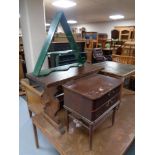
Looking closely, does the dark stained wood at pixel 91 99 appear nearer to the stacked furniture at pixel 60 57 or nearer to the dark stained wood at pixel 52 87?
the dark stained wood at pixel 52 87

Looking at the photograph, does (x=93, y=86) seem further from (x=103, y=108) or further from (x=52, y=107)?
(x=52, y=107)

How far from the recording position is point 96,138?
1.51 metres

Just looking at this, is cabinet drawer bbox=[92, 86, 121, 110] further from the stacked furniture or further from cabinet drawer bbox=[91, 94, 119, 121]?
the stacked furniture

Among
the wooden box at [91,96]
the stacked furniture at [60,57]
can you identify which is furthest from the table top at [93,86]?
the stacked furniture at [60,57]

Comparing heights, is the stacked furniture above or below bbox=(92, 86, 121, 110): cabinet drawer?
above

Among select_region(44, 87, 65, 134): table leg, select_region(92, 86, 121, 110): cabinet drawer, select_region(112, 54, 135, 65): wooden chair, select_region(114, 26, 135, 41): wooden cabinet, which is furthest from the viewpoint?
select_region(114, 26, 135, 41): wooden cabinet

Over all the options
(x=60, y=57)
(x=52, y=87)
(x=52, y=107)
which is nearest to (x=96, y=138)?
(x=52, y=107)

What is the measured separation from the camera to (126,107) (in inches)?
85.0

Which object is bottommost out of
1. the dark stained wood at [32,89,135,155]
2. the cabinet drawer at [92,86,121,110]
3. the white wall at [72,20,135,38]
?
the dark stained wood at [32,89,135,155]

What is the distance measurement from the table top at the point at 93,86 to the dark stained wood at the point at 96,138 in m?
0.55

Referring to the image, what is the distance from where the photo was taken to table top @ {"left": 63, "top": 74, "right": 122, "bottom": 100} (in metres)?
1.19

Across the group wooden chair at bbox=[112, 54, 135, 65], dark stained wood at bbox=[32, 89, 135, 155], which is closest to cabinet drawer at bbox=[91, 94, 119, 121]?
dark stained wood at bbox=[32, 89, 135, 155]

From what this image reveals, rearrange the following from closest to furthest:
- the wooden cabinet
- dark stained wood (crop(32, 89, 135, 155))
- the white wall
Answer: dark stained wood (crop(32, 89, 135, 155))
the wooden cabinet
the white wall

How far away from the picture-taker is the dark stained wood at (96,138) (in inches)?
53.1
